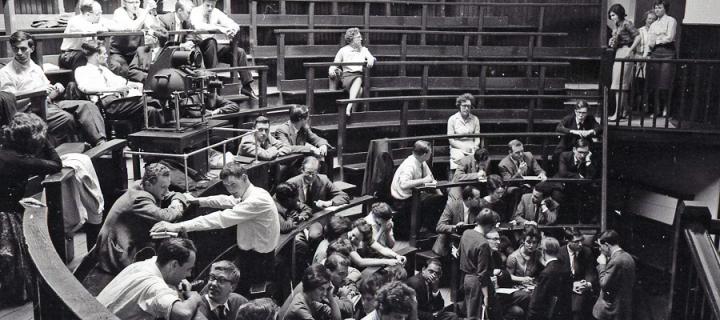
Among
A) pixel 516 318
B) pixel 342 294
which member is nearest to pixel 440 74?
pixel 516 318

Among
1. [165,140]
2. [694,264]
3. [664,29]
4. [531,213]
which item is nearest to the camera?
[694,264]

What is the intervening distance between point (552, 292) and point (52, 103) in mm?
4580

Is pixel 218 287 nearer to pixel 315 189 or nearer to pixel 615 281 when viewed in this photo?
pixel 315 189

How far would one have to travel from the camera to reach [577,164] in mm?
9086

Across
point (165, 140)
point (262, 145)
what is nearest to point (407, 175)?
point (262, 145)

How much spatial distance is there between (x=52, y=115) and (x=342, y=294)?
270 centimetres

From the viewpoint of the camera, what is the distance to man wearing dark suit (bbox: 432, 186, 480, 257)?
25.9 feet

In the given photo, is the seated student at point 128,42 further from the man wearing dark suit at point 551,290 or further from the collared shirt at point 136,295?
the collared shirt at point 136,295

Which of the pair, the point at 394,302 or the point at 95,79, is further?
the point at 95,79

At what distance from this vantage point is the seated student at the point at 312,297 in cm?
483

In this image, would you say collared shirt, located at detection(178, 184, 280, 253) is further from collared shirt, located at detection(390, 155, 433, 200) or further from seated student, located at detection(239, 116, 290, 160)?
collared shirt, located at detection(390, 155, 433, 200)

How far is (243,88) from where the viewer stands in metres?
9.85

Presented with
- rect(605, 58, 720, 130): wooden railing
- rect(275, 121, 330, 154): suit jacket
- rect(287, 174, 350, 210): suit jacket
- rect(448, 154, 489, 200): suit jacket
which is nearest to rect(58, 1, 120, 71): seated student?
rect(275, 121, 330, 154): suit jacket

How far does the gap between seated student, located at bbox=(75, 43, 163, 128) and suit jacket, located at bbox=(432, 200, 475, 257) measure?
295 centimetres
